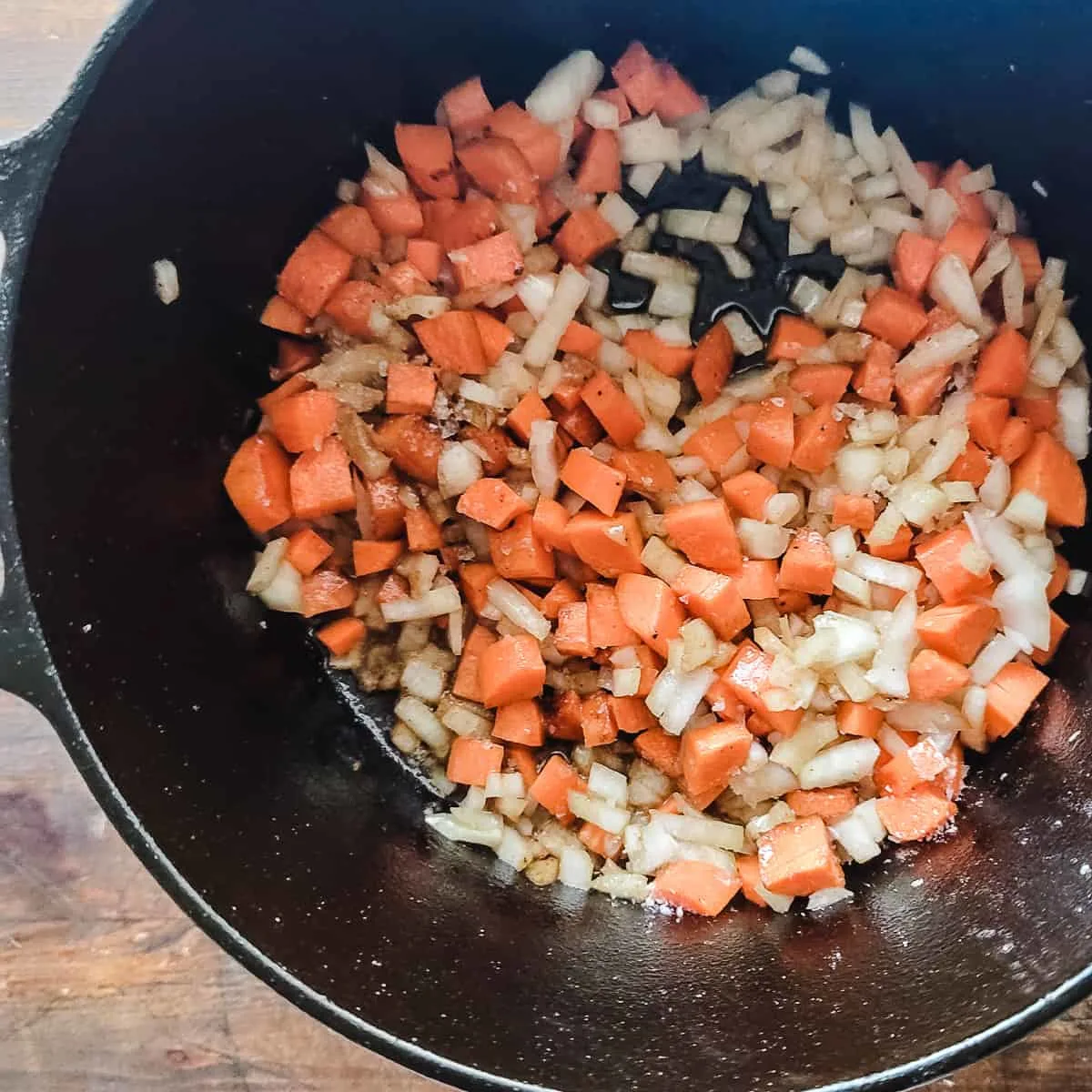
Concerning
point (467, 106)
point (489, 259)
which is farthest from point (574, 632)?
point (467, 106)

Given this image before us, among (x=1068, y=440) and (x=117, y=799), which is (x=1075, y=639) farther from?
(x=117, y=799)

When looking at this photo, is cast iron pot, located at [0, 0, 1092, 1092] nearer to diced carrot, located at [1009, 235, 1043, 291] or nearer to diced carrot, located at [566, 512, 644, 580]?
diced carrot, located at [1009, 235, 1043, 291]

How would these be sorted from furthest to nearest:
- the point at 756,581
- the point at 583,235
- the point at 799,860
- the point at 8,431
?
the point at 583,235
the point at 756,581
the point at 799,860
the point at 8,431

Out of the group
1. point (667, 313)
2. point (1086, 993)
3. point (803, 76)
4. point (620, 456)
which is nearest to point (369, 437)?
point (620, 456)

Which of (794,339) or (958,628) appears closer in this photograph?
(958,628)

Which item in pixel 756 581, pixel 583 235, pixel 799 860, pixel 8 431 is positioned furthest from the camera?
pixel 583 235

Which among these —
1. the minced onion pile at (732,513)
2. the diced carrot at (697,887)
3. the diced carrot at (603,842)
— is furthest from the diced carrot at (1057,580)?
the diced carrot at (603,842)

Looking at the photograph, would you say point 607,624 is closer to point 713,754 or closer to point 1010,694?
point 713,754
